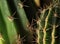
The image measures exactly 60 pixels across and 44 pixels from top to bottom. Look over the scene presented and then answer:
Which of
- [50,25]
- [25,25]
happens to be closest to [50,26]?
[50,25]

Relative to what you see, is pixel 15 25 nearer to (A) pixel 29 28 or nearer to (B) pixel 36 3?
(A) pixel 29 28

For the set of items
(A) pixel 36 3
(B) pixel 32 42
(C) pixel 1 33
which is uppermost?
(A) pixel 36 3

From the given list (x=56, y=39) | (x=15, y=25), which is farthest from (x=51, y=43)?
(x=15, y=25)

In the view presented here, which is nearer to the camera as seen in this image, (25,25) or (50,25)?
(50,25)

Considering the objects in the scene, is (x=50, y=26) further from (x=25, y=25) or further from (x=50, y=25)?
(x=25, y=25)

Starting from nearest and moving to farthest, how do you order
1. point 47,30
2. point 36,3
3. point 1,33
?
1. point 47,30
2. point 1,33
3. point 36,3

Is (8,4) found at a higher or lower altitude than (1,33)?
higher

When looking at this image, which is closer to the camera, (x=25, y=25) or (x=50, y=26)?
(x=50, y=26)

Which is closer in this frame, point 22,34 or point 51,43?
point 51,43
